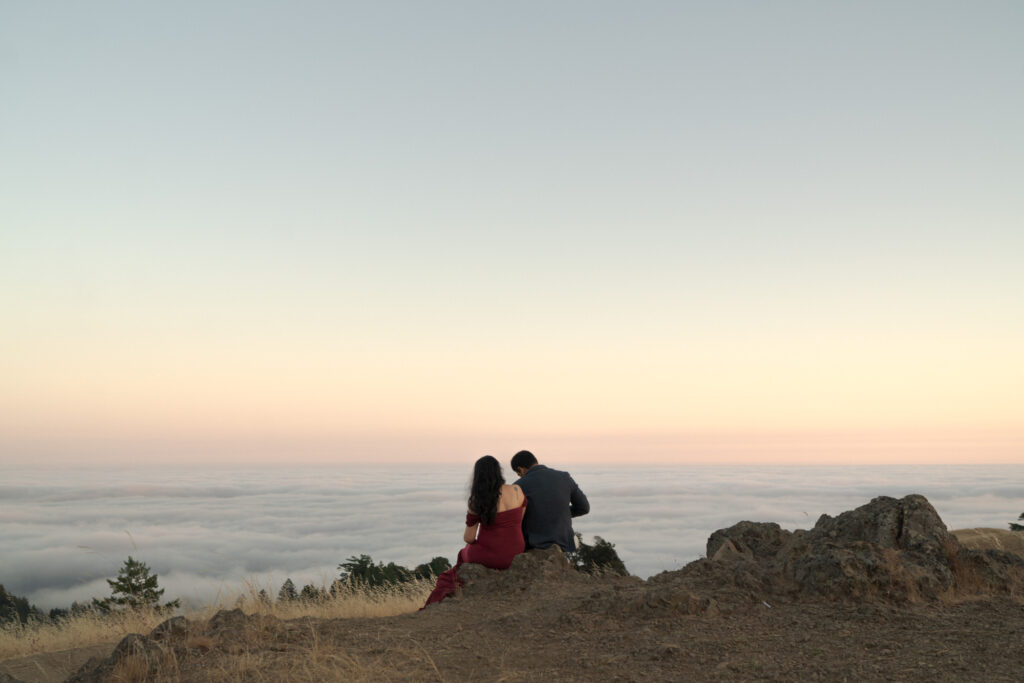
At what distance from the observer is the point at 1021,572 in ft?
22.4

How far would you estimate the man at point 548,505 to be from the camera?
9.27m

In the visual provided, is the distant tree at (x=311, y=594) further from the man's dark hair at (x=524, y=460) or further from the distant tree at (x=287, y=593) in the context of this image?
the man's dark hair at (x=524, y=460)

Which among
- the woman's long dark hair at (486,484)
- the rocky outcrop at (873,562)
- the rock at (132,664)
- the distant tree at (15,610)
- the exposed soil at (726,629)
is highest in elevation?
the woman's long dark hair at (486,484)

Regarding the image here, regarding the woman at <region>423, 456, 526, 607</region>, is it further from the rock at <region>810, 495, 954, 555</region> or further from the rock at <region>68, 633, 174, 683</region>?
the rock at <region>810, 495, 954, 555</region>

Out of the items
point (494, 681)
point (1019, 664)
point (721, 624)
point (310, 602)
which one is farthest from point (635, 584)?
point (310, 602)

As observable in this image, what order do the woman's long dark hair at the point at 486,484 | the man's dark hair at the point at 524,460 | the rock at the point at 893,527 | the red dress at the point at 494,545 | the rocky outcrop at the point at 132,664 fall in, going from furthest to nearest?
the man's dark hair at the point at 524,460 < the red dress at the point at 494,545 < the woman's long dark hair at the point at 486,484 < the rock at the point at 893,527 < the rocky outcrop at the point at 132,664

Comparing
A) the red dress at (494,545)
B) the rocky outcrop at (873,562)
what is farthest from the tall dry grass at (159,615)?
the rocky outcrop at (873,562)

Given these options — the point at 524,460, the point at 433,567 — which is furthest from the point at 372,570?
the point at 524,460

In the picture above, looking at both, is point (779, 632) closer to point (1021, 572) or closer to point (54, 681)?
point (1021, 572)

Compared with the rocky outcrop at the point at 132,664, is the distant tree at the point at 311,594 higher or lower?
lower

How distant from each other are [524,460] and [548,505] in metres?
0.68

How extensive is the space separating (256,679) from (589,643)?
2.50 meters

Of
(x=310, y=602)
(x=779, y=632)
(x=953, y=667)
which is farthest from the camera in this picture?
(x=310, y=602)

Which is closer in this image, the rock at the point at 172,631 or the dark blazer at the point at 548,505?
the rock at the point at 172,631
